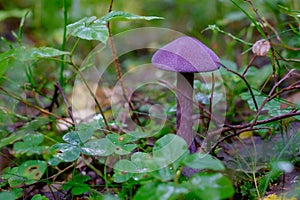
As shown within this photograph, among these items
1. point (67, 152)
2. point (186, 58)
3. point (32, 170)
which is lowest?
point (32, 170)

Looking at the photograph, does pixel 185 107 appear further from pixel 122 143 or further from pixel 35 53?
pixel 35 53

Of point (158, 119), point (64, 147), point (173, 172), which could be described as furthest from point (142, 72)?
point (173, 172)

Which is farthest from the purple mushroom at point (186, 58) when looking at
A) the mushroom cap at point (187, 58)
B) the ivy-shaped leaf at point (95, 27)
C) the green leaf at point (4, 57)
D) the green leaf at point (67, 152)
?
the green leaf at point (4, 57)

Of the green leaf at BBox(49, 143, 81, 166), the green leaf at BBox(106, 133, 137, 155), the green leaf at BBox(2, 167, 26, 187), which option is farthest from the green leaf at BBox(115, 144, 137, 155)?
the green leaf at BBox(2, 167, 26, 187)

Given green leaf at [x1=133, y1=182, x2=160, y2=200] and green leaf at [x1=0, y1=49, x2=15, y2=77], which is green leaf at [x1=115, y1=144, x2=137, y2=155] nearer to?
green leaf at [x1=133, y1=182, x2=160, y2=200]

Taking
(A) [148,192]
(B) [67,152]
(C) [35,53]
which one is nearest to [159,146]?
(A) [148,192]
